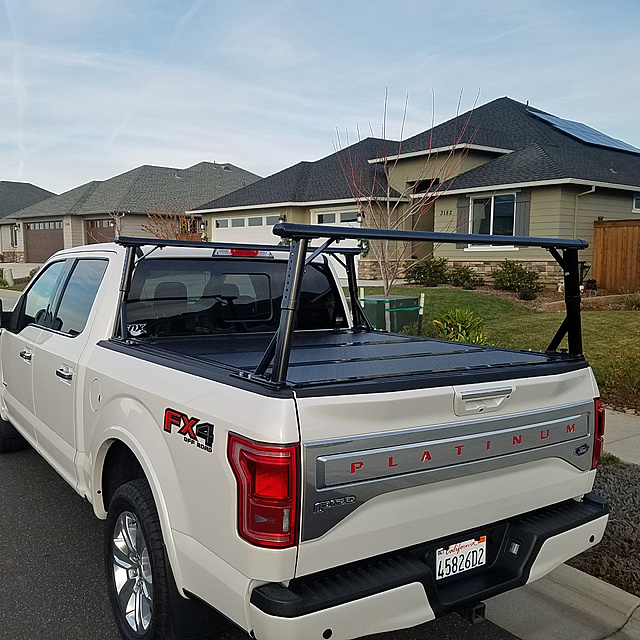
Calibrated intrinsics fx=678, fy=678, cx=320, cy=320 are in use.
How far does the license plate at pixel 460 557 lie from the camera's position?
277cm

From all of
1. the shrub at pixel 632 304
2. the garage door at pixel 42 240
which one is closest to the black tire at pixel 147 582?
the shrub at pixel 632 304

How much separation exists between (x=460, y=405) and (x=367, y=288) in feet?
57.4

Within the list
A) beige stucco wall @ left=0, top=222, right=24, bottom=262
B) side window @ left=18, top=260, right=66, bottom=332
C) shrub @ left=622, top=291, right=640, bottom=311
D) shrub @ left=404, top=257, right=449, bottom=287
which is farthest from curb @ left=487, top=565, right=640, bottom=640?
beige stucco wall @ left=0, top=222, right=24, bottom=262

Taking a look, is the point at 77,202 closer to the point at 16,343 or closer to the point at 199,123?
the point at 199,123

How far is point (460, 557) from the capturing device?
2.83 meters

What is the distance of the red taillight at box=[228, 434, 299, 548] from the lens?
2.33 meters

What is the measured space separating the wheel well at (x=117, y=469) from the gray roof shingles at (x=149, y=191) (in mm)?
34227

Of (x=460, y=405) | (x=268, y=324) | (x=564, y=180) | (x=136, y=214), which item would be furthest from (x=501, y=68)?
(x=136, y=214)

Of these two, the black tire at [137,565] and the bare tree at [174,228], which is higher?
the bare tree at [174,228]

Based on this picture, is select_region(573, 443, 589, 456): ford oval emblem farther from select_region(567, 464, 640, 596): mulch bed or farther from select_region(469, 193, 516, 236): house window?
select_region(469, 193, 516, 236): house window

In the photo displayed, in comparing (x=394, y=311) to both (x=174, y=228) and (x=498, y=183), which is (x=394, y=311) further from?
(x=174, y=228)

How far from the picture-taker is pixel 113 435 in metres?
3.26

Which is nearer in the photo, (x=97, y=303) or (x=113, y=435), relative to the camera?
(x=113, y=435)

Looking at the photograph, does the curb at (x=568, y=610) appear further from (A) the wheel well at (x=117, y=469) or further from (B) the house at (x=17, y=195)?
(B) the house at (x=17, y=195)
